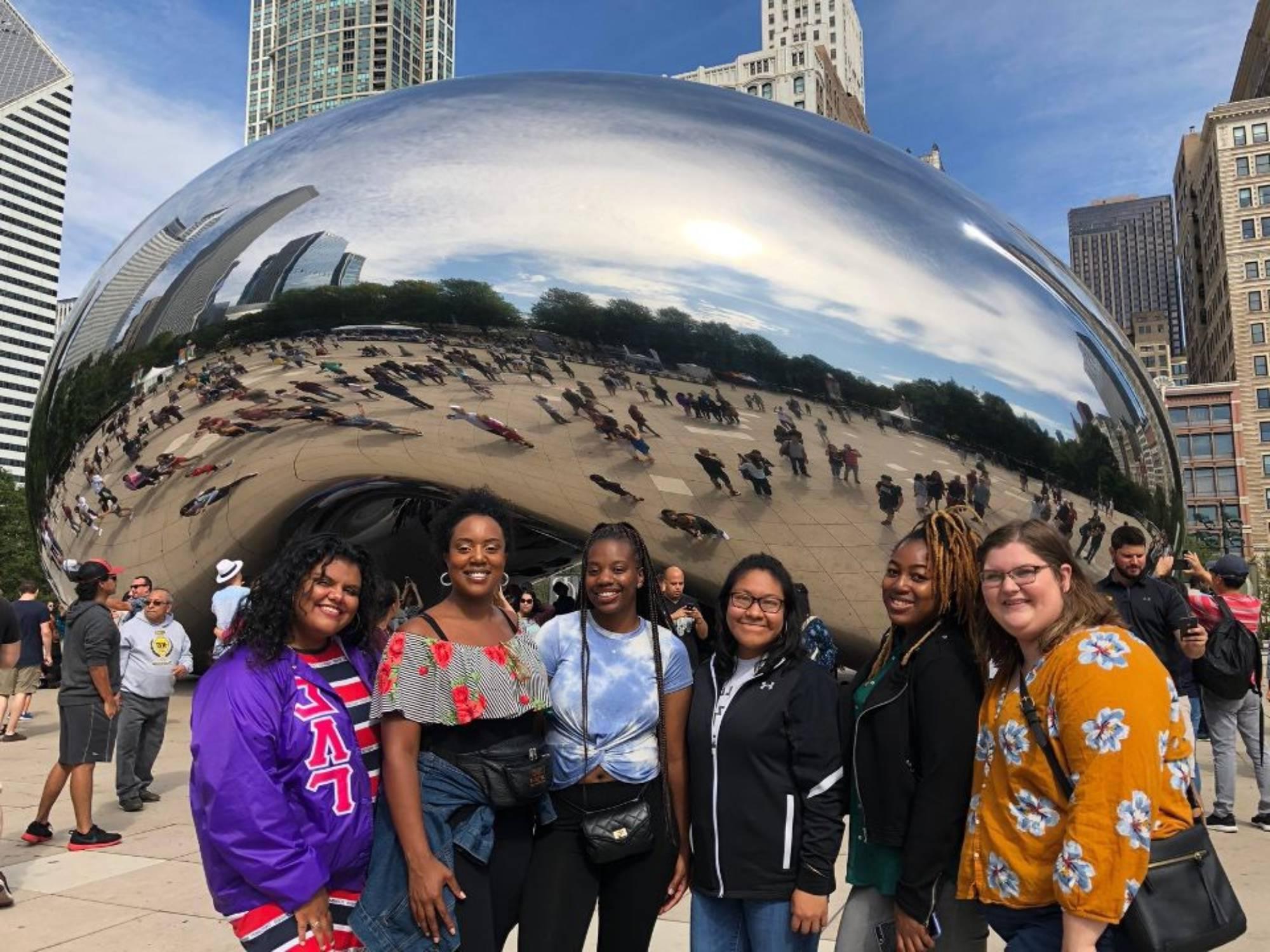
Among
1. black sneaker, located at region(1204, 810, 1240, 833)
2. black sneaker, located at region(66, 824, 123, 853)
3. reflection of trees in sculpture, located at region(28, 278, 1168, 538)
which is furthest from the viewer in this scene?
black sneaker, located at region(1204, 810, 1240, 833)

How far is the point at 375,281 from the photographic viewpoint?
4.07 metres

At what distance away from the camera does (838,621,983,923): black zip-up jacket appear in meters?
1.97

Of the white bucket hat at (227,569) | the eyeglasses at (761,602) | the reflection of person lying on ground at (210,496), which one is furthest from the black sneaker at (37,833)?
the eyeglasses at (761,602)

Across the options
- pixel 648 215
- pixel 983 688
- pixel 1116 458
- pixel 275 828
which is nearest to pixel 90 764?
pixel 275 828

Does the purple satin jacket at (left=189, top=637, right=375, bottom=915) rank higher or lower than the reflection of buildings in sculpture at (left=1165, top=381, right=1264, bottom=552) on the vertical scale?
lower

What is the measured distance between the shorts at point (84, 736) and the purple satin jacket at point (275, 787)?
326 centimetres

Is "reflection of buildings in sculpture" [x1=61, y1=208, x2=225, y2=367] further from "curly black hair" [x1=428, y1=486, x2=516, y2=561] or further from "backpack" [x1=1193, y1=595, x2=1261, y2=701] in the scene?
"backpack" [x1=1193, y1=595, x2=1261, y2=701]

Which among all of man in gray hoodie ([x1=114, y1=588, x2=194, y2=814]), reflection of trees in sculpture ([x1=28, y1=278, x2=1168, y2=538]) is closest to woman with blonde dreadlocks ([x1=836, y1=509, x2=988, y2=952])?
reflection of trees in sculpture ([x1=28, y1=278, x2=1168, y2=538])

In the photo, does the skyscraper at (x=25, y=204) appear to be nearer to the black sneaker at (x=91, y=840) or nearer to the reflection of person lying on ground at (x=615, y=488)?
the black sneaker at (x=91, y=840)

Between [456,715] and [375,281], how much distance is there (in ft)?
8.06

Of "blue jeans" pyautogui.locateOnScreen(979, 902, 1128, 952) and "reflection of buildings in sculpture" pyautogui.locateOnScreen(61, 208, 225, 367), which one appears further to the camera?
"reflection of buildings in sculpture" pyautogui.locateOnScreen(61, 208, 225, 367)

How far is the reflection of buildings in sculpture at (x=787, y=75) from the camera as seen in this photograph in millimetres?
105562

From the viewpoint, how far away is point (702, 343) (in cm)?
387

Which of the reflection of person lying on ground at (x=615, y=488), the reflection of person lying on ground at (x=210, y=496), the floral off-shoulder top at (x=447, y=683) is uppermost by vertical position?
the reflection of person lying on ground at (x=210, y=496)
